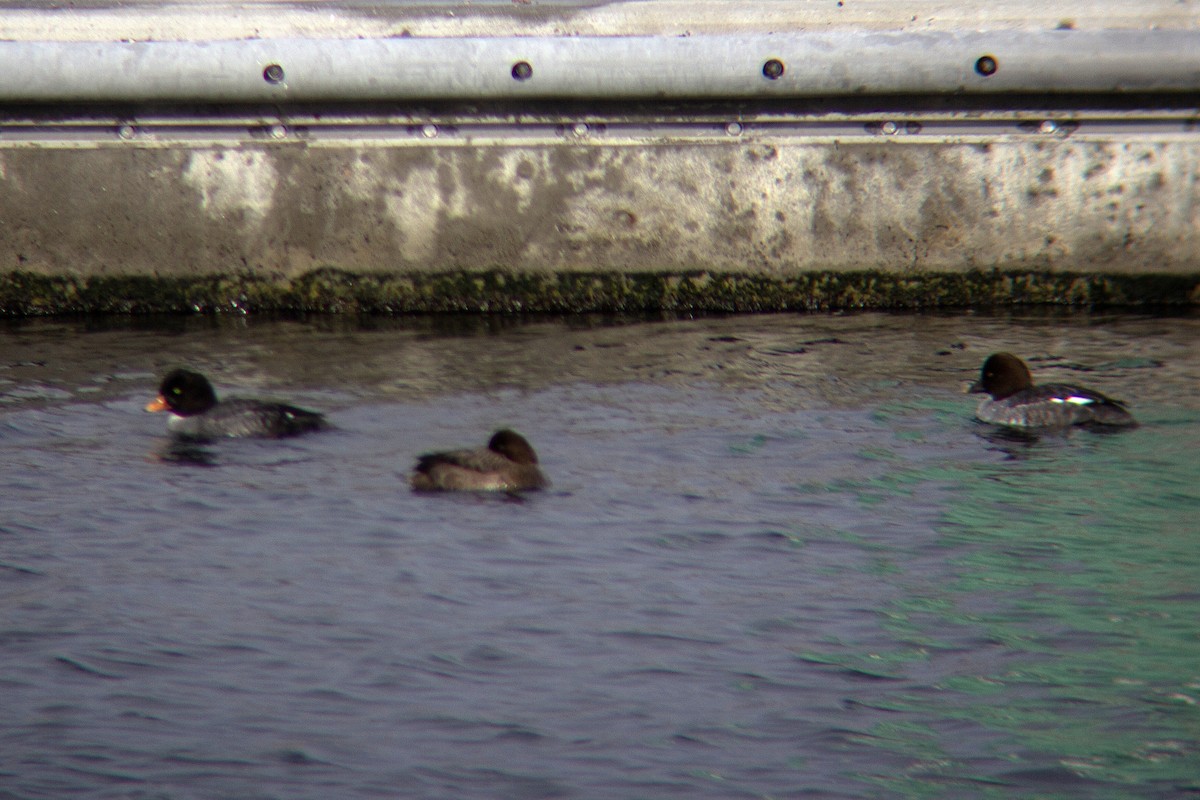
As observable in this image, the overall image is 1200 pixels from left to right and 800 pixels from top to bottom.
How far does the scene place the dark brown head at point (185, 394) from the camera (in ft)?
28.0

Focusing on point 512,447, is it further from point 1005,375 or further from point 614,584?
point 1005,375

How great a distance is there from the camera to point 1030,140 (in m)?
10.3

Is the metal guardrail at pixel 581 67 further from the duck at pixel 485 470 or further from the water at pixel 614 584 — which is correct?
the duck at pixel 485 470

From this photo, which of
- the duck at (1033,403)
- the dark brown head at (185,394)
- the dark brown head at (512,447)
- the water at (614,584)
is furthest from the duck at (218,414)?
the duck at (1033,403)

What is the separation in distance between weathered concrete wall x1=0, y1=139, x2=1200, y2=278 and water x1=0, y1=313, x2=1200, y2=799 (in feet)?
2.69

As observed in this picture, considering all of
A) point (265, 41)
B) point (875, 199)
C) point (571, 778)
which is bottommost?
point (571, 778)

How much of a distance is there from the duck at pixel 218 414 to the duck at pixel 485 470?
1124 millimetres

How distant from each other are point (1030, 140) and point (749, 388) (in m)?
2.64

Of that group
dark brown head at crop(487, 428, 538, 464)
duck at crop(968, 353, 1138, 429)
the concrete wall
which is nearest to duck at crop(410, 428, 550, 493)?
dark brown head at crop(487, 428, 538, 464)

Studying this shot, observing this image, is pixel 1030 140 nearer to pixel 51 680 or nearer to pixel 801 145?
pixel 801 145

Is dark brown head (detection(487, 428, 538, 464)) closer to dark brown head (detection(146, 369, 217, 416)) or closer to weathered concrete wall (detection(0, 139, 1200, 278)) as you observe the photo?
dark brown head (detection(146, 369, 217, 416))

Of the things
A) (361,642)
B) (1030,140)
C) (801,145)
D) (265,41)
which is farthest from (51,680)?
(1030,140)

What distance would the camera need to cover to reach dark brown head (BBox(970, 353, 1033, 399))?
8.69 m

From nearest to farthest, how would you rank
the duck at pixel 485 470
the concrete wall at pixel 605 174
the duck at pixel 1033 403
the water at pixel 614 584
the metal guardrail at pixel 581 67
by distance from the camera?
the water at pixel 614 584 → the duck at pixel 485 470 → the duck at pixel 1033 403 → the metal guardrail at pixel 581 67 → the concrete wall at pixel 605 174
